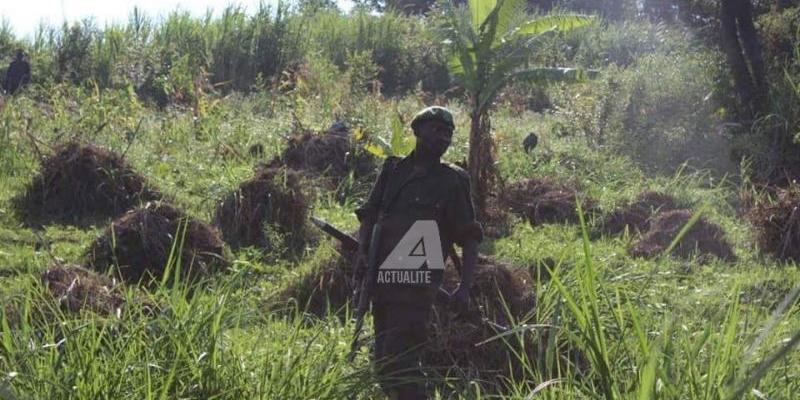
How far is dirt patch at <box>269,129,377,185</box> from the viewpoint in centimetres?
1109

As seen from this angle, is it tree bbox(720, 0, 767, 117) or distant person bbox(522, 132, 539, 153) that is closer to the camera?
distant person bbox(522, 132, 539, 153)

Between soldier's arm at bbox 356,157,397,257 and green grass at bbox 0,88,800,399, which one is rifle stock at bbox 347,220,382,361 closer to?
soldier's arm at bbox 356,157,397,257

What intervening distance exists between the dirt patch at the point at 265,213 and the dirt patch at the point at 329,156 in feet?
5.25

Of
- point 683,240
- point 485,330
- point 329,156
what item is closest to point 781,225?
point 683,240

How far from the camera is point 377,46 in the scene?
21812 mm

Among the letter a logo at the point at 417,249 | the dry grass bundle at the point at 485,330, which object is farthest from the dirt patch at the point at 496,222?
the letter a logo at the point at 417,249

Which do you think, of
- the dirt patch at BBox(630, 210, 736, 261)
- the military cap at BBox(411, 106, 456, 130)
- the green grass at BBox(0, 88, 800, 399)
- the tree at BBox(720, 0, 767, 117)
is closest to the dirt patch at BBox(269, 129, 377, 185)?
the green grass at BBox(0, 88, 800, 399)

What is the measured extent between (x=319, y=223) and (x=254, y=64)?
47.0 ft

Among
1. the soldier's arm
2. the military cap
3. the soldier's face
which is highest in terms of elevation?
the military cap

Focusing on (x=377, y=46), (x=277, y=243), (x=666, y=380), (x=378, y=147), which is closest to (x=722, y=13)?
(x=378, y=147)

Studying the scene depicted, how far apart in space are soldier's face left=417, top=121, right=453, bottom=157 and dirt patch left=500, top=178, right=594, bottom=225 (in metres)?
5.37

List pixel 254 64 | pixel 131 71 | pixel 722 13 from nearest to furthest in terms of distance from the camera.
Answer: pixel 722 13, pixel 131 71, pixel 254 64

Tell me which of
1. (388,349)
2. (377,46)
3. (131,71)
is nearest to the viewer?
(388,349)

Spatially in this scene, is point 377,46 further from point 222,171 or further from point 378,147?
point 378,147
